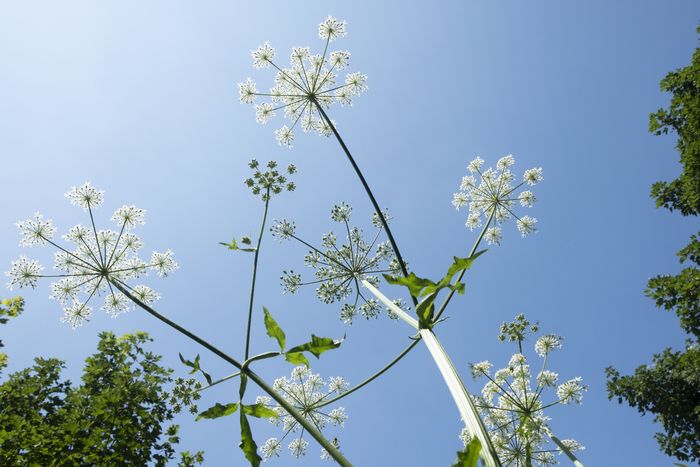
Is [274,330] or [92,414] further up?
[92,414]

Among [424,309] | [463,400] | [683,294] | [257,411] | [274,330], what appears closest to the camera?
[463,400]

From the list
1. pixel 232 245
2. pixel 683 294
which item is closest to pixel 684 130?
pixel 683 294

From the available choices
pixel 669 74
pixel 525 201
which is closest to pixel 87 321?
pixel 525 201

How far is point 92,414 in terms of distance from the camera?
28.8 ft

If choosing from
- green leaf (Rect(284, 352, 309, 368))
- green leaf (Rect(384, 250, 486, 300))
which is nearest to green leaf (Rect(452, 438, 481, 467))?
green leaf (Rect(384, 250, 486, 300))

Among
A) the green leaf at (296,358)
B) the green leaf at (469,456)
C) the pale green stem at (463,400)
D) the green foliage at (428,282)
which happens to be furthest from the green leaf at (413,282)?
the green leaf at (469,456)

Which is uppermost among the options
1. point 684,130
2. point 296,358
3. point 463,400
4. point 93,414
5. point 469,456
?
point 684,130

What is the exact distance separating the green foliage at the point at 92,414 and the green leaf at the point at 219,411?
247 inches

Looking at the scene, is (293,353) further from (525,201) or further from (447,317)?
(525,201)

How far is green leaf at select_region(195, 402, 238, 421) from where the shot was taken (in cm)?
337

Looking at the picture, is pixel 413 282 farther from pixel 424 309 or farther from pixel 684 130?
pixel 684 130

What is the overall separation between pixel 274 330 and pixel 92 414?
7507 millimetres

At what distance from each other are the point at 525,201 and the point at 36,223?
34.8 feet

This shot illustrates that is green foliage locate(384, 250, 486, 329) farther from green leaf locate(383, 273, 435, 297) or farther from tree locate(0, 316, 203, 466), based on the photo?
tree locate(0, 316, 203, 466)
